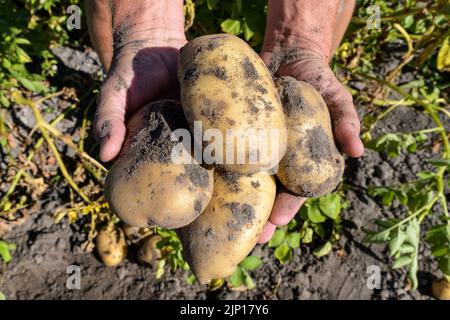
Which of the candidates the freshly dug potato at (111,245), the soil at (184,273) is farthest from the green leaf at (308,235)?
the freshly dug potato at (111,245)

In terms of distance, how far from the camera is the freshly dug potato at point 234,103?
4.32ft

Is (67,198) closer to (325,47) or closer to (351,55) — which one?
(325,47)

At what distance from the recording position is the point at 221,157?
4.37 ft

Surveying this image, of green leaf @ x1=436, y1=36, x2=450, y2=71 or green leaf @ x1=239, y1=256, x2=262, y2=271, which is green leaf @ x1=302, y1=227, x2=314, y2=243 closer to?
green leaf @ x1=239, y1=256, x2=262, y2=271

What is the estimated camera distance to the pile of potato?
134cm

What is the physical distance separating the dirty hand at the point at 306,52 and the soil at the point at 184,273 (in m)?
0.61

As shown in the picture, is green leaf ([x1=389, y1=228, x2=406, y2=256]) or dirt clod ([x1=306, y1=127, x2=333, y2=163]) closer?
dirt clod ([x1=306, y1=127, x2=333, y2=163])

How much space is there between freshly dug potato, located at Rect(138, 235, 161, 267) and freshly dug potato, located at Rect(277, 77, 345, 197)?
0.91 m

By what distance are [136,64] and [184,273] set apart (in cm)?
108

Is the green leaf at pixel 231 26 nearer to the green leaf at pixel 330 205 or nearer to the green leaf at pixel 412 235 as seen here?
the green leaf at pixel 330 205

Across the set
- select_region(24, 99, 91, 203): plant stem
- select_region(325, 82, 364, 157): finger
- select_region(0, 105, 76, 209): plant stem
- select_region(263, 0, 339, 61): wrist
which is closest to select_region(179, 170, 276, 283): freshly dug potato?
select_region(325, 82, 364, 157): finger

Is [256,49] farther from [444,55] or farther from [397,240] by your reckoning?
[397,240]

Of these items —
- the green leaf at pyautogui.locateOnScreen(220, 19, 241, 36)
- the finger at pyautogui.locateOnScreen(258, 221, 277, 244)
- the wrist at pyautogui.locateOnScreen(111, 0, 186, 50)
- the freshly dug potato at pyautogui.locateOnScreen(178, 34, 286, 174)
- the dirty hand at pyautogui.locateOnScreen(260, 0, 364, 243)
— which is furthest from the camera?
the green leaf at pyautogui.locateOnScreen(220, 19, 241, 36)
